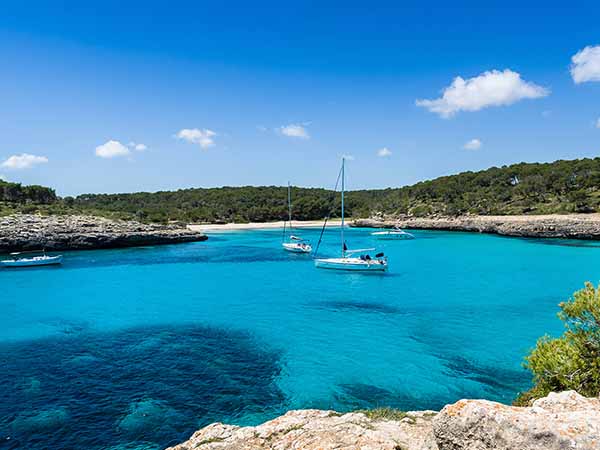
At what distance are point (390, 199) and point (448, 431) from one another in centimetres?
15782

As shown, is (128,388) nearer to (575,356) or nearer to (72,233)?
(575,356)

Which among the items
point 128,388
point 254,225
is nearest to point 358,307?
point 128,388

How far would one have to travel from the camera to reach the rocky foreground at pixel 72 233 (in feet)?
232

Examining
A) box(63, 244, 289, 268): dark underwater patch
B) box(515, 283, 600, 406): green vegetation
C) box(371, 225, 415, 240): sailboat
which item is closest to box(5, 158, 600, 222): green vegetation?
box(63, 244, 289, 268): dark underwater patch

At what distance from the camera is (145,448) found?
561 inches

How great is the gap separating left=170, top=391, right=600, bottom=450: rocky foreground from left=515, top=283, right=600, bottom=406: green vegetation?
3.65 meters

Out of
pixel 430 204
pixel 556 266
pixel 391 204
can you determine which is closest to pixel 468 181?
pixel 430 204

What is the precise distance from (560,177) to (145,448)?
129586 millimetres

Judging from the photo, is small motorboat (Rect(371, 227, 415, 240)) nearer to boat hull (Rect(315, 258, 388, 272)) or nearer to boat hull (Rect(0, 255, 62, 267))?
boat hull (Rect(315, 258, 388, 272))

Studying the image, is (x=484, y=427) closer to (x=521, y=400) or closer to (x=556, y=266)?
(x=521, y=400)

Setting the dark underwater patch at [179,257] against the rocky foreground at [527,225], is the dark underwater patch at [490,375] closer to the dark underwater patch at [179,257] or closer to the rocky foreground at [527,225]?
the dark underwater patch at [179,257]

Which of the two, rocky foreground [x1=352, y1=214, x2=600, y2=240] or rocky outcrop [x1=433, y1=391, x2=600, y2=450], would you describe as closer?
rocky outcrop [x1=433, y1=391, x2=600, y2=450]

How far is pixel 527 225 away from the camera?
92500 millimetres

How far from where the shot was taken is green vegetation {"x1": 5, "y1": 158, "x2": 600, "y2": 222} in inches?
3974
